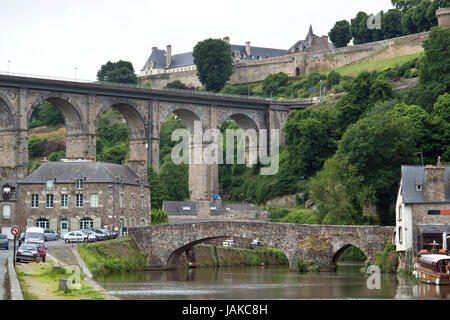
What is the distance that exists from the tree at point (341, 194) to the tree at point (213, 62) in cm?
6888

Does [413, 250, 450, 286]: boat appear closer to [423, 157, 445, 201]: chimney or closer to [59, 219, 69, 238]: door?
[423, 157, 445, 201]: chimney

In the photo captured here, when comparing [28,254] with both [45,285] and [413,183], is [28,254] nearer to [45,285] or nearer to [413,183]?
[45,285]

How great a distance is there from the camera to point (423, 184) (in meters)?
61.2

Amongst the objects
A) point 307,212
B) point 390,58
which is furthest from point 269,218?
point 390,58

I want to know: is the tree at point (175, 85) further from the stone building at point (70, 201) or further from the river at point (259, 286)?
the river at point (259, 286)

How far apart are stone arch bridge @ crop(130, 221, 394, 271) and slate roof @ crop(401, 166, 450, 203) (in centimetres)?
→ 326

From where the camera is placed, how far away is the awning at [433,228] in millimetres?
59009

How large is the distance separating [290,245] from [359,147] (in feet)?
64.0

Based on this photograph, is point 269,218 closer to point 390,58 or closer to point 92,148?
point 92,148

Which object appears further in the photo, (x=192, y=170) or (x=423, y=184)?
(x=192, y=170)

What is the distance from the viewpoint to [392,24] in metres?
146

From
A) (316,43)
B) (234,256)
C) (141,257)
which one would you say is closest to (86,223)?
(141,257)

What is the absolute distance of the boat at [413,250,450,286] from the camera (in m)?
52.4

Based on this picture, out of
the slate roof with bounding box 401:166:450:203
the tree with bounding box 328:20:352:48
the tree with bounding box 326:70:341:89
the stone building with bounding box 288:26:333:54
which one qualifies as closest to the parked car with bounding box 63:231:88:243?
the slate roof with bounding box 401:166:450:203
